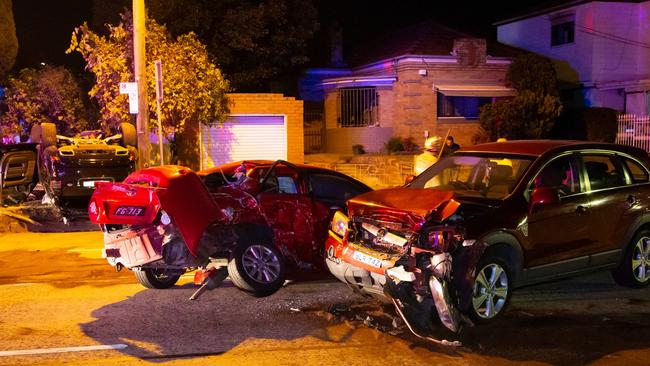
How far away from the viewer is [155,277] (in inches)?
313

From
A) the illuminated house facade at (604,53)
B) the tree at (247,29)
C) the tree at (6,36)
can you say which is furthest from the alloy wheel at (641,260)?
the illuminated house facade at (604,53)

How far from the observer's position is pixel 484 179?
742 centimetres

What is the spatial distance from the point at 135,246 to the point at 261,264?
1.41m

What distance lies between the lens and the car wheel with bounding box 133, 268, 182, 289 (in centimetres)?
782

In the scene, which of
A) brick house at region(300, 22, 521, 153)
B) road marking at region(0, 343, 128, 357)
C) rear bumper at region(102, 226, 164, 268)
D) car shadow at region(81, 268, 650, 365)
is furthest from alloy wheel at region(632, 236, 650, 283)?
brick house at region(300, 22, 521, 153)

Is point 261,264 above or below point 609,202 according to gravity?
below

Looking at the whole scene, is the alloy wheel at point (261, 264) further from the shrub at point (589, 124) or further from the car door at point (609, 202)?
the shrub at point (589, 124)

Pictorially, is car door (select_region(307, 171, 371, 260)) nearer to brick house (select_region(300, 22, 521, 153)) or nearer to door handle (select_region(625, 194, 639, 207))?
door handle (select_region(625, 194, 639, 207))

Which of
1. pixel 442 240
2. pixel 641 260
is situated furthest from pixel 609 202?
pixel 442 240

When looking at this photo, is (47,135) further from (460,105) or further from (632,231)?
(460,105)

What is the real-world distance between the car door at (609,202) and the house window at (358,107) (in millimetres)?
15625

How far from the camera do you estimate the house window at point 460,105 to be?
77.5ft

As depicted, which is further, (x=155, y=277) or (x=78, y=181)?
(x=78, y=181)

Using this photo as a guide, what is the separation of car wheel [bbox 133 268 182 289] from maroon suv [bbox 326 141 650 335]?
2230 mm
